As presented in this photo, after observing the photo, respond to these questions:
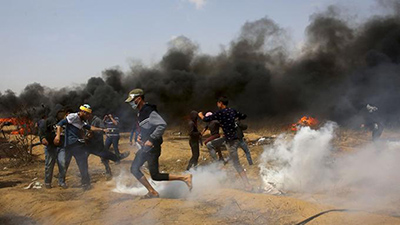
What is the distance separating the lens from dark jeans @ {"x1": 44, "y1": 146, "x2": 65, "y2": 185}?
7298mm

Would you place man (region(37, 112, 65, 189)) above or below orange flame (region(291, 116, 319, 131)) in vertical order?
below

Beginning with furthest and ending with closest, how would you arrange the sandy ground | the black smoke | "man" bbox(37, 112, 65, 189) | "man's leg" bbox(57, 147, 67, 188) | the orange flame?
the black smoke
the orange flame
"man" bbox(37, 112, 65, 189)
"man's leg" bbox(57, 147, 67, 188)
the sandy ground

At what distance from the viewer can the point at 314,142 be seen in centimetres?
661

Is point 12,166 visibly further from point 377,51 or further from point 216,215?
point 377,51

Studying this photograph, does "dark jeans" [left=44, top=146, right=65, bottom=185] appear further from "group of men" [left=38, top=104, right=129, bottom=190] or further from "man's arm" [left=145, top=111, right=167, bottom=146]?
"man's arm" [left=145, top=111, right=167, bottom=146]

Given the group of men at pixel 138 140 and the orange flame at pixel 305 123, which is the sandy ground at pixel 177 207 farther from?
the orange flame at pixel 305 123

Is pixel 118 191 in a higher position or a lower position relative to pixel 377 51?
lower

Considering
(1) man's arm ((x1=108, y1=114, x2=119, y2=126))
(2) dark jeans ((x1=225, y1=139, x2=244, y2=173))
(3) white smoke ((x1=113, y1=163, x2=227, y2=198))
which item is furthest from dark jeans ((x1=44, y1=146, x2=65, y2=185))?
(2) dark jeans ((x1=225, y1=139, x2=244, y2=173))

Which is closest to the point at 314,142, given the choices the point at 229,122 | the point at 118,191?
the point at 229,122

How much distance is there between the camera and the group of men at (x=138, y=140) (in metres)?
5.48

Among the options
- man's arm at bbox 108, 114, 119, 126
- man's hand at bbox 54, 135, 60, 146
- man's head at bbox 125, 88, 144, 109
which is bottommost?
man's hand at bbox 54, 135, 60, 146

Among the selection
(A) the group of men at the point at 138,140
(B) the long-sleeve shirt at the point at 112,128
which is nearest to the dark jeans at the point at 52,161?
(A) the group of men at the point at 138,140

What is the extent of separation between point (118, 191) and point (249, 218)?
10.8 feet

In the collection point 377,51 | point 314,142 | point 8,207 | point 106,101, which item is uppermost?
point 377,51
